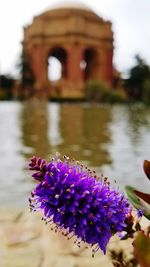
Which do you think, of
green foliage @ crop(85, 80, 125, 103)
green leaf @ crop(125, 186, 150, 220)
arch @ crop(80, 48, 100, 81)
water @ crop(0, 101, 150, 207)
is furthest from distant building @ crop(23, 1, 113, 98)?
green leaf @ crop(125, 186, 150, 220)

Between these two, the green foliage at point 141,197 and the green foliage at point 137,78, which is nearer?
the green foliage at point 141,197

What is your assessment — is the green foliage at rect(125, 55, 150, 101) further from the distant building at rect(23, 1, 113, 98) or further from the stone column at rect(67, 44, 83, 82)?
the stone column at rect(67, 44, 83, 82)

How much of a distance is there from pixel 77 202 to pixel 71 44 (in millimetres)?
59202

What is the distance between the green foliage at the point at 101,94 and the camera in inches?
1726

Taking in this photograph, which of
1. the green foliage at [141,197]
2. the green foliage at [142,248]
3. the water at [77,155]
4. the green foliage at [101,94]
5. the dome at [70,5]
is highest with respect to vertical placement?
the dome at [70,5]

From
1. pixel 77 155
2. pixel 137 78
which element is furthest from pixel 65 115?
pixel 137 78

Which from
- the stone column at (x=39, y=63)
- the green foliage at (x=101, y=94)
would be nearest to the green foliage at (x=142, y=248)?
the green foliage at (x=101, y=94)

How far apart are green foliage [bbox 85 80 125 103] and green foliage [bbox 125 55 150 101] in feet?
32.3

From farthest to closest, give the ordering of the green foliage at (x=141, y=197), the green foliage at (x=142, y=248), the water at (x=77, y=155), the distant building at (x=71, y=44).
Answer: the distant building at (x=71, y=44) → the water at (x=77, y=155) → the green foliage at (x=141, y=197) → the green foliage at (x=142, y=248)

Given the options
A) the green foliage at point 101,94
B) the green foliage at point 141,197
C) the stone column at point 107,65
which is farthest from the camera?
the stone column at point 107,65

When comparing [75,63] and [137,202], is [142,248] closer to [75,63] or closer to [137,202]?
[137,202]

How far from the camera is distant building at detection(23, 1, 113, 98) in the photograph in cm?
5897

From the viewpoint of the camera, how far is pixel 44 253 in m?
3.26

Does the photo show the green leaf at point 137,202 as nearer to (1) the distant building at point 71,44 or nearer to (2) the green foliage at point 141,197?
(2) the green foliage at point 141,197
